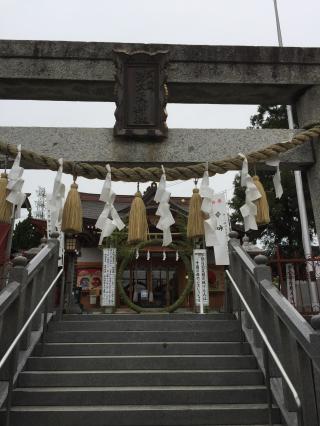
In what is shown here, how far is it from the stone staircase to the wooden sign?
7.88 ft

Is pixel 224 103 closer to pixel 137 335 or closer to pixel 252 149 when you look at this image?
pixel 252 149

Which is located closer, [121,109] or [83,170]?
[83,170]

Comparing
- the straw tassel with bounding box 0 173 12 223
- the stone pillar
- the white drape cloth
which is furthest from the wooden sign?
the stone pillar

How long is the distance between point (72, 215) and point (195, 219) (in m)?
1.18

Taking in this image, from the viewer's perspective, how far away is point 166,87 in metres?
4.93

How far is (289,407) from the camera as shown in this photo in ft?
9.86

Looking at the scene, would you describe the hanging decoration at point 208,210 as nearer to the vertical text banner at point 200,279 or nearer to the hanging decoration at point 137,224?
the hanging decoration at point 137,224

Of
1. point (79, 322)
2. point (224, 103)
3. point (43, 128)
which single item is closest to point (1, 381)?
point (79, 322)

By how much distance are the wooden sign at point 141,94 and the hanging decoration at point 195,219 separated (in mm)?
1197

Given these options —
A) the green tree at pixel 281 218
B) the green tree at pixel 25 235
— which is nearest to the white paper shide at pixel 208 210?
the green tree at pixel 281 218

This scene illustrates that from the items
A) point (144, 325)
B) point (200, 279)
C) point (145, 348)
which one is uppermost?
point (200, 279)

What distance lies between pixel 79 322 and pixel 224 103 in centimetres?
362

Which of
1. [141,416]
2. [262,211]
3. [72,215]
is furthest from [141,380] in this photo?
[262,211]

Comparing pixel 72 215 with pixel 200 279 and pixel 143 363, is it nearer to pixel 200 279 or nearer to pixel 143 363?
pixel 143 363
